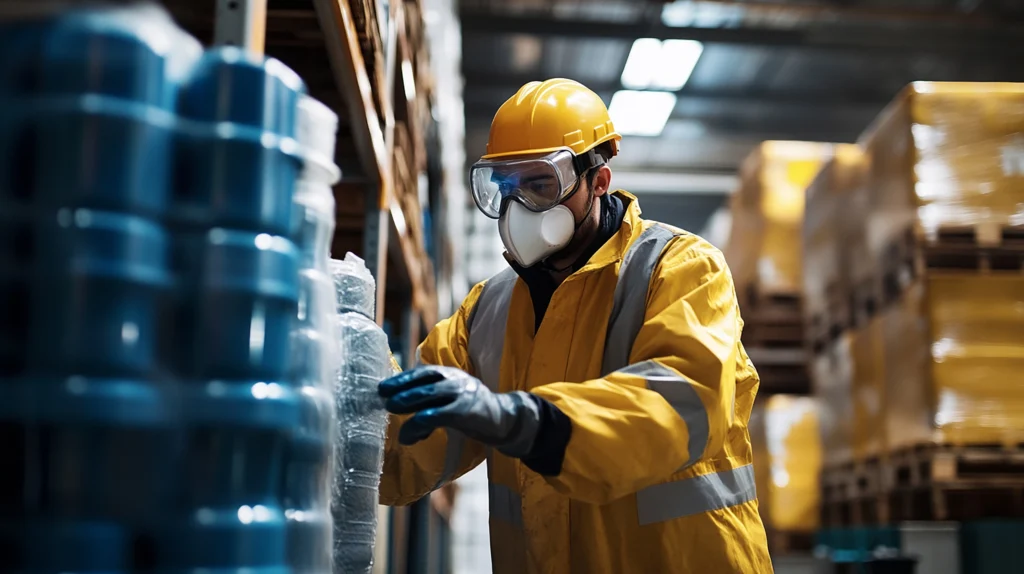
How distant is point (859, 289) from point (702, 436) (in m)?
4.17

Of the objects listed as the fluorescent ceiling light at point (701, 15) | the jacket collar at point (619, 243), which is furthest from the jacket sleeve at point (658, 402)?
the fluorescent ceiling light at point (701, 15)

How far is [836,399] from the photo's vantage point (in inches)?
241

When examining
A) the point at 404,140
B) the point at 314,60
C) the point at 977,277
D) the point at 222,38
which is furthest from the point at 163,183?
the point at 977,277

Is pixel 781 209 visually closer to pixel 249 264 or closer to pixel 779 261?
pixel 779 261

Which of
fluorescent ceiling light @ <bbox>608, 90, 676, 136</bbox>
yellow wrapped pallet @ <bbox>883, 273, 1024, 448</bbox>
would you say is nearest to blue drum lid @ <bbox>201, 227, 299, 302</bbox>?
yellow wrapped pallet @ <bbox>883, 273, 1024, 448</bbox>

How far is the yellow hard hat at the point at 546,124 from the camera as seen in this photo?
7.87 feet

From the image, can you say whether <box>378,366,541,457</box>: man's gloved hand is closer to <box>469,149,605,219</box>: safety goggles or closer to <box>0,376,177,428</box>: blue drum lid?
<box>0,376,177,428</box>: blue drum lid

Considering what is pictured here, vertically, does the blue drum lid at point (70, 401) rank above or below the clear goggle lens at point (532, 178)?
below

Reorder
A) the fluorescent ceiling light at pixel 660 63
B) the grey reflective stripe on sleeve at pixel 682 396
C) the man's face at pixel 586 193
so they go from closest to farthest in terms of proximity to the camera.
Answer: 1. the grey reflective stripe on sleeve at pixel 682 396
2. the man's face at pixel 586 193
3. the fluorescent ceiling light at pixel 660 63

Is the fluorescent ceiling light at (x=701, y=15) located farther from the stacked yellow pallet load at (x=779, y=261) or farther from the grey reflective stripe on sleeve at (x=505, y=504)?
the grey reflective stripe on sleeve at (x=505, y=504)

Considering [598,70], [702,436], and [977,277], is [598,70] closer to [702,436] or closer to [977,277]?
[977,277]

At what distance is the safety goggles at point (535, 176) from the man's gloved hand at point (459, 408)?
0.74 meters

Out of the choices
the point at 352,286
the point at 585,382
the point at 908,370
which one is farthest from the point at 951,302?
the point at 352,286

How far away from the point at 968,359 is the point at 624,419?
3.42 m
